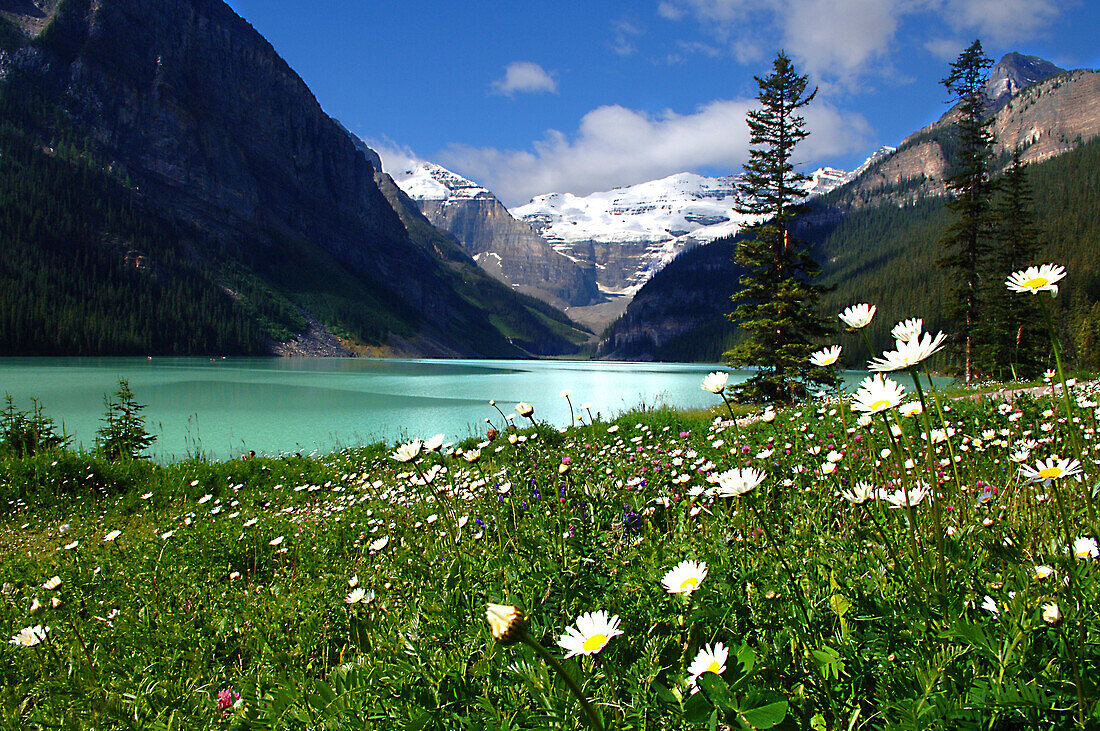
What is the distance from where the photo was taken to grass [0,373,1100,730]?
1.17 m

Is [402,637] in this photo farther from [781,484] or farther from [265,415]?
[265,415]

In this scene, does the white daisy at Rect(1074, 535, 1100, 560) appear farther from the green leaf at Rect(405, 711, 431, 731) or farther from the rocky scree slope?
the rocky scree slope

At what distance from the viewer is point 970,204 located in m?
23.0

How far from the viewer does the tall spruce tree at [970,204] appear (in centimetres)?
2277

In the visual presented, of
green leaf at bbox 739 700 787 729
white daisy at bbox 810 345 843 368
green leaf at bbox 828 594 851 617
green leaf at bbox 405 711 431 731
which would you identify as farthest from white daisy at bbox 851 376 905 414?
green leaf at bbox 405 711 431 731

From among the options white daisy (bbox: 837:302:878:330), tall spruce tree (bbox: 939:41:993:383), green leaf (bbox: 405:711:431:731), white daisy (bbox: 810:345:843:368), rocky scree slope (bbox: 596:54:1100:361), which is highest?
rocky scree slope (bbox: 596:54:1100:361)

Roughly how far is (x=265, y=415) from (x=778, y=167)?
22951 millimetres

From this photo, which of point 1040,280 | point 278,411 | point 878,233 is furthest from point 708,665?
point 878,233

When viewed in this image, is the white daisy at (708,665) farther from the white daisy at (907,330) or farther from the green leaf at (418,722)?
the white daisy at (907,330)

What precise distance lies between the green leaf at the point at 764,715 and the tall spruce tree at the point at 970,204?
27.6 meters

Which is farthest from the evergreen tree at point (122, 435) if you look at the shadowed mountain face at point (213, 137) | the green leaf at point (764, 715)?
the shadowed mountain face at point (213, 137)

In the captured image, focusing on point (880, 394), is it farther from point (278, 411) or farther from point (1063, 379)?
point (278, 411)

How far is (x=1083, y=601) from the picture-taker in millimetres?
1257

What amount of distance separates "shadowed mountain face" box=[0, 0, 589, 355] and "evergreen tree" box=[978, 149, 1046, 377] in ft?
413
